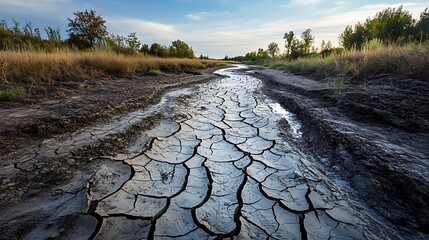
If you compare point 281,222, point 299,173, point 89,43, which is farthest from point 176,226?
point 89,43

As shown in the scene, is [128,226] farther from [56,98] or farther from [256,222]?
[56,98]

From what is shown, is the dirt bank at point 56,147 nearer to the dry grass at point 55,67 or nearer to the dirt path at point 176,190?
the dirt path at point 176,190

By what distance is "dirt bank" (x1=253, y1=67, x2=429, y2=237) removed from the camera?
4.76ft

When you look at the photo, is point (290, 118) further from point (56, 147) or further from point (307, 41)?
point (307, 41)

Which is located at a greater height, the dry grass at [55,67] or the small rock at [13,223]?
the dry grass at [55,67]

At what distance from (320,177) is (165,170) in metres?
1.36

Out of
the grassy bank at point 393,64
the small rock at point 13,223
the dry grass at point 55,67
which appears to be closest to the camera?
the small rock at point 13,223

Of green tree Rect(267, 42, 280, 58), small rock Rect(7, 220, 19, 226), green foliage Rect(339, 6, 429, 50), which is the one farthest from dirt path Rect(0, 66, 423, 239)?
green tree Rect(267, 42, 280, 58)

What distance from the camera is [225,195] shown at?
162 centimetres

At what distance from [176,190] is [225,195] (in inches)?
15.1

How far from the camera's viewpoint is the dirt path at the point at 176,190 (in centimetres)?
126

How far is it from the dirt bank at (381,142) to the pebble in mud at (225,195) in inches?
9.1

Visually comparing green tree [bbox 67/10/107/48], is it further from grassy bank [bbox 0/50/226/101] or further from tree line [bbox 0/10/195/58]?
grassy bank [bbox 0/50/226/101]

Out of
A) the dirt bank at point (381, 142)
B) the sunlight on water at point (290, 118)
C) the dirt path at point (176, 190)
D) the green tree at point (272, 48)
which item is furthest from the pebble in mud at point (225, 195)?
the green tree at point (272, 48)
